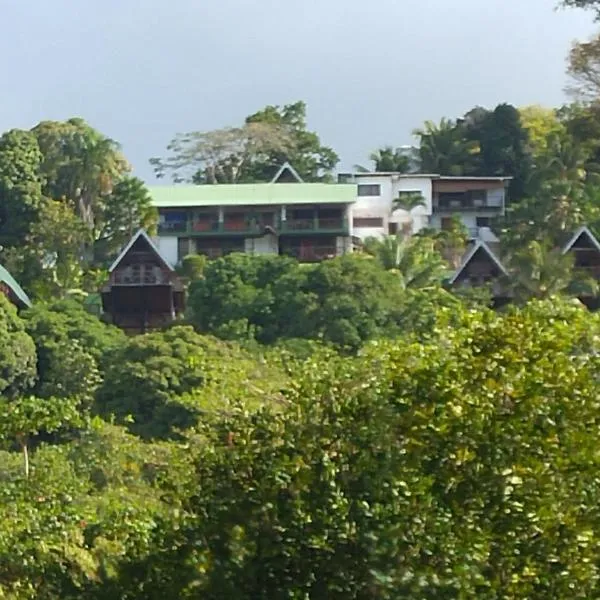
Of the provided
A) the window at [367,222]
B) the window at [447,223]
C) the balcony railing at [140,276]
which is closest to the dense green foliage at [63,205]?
the balcony railing at [140,276]

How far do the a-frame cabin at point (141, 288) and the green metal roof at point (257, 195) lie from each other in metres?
4.89

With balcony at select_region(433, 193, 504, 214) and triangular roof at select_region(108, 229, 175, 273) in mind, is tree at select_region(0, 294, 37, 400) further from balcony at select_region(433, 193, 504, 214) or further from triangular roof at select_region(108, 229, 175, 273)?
A: balcony at select_region(433, 193, 504, 214)

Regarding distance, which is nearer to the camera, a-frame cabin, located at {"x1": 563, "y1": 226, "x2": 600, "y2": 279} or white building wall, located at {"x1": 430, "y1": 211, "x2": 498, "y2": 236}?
a-frame cabin, located at {"x1": 563, "y1": 226, "x2": 600, "y2": 279}

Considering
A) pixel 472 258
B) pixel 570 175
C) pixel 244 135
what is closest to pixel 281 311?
pixel 472 258

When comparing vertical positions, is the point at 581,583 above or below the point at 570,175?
below

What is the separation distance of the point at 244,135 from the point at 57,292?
46.1ft

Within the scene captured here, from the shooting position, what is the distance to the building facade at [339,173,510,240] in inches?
1673

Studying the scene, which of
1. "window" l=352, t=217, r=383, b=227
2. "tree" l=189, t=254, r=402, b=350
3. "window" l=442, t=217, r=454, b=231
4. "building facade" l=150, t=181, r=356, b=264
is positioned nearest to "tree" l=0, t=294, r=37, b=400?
"tree" l=189, t=254, r=402, b=350

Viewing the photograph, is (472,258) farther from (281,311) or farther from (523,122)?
(523,122)

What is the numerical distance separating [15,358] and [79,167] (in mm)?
11646

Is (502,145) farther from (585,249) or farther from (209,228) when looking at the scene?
(585,249)

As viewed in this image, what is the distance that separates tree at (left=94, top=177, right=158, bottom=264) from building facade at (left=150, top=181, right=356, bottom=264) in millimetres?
1642

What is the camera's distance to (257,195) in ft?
134

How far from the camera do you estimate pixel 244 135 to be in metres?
48.5
